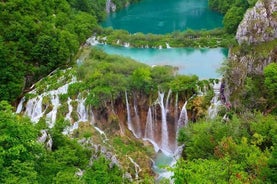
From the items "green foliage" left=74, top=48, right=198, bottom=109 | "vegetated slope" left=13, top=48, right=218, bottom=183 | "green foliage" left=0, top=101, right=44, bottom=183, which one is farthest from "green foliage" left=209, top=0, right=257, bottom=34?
"green foliage" left=0, top=101, right=44, bottom=183

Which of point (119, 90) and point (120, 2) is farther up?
point (120, 2)

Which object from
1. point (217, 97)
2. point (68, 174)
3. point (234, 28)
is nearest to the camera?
point (68, 174)

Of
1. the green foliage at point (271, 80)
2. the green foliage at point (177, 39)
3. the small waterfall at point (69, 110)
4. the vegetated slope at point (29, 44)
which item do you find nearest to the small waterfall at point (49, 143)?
the small waterfall at point (69, 110)

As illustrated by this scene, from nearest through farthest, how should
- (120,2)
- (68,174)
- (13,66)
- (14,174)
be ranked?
(14,174) → (68,174) → (13,66) → (120,2)

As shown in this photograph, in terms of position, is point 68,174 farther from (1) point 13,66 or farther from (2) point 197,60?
(2) point 197,60

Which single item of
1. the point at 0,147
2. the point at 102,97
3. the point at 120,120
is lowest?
the point at 120,120

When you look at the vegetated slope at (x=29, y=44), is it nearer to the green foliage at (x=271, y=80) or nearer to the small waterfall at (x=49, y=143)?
the small waterfall at (x=49, y=143)

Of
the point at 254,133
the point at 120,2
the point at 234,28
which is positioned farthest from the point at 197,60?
the point at 120,2

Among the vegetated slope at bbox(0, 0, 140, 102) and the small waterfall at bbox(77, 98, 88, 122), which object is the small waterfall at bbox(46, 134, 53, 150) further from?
the vegetated slope at bbox(0, 0, 140, 102)
